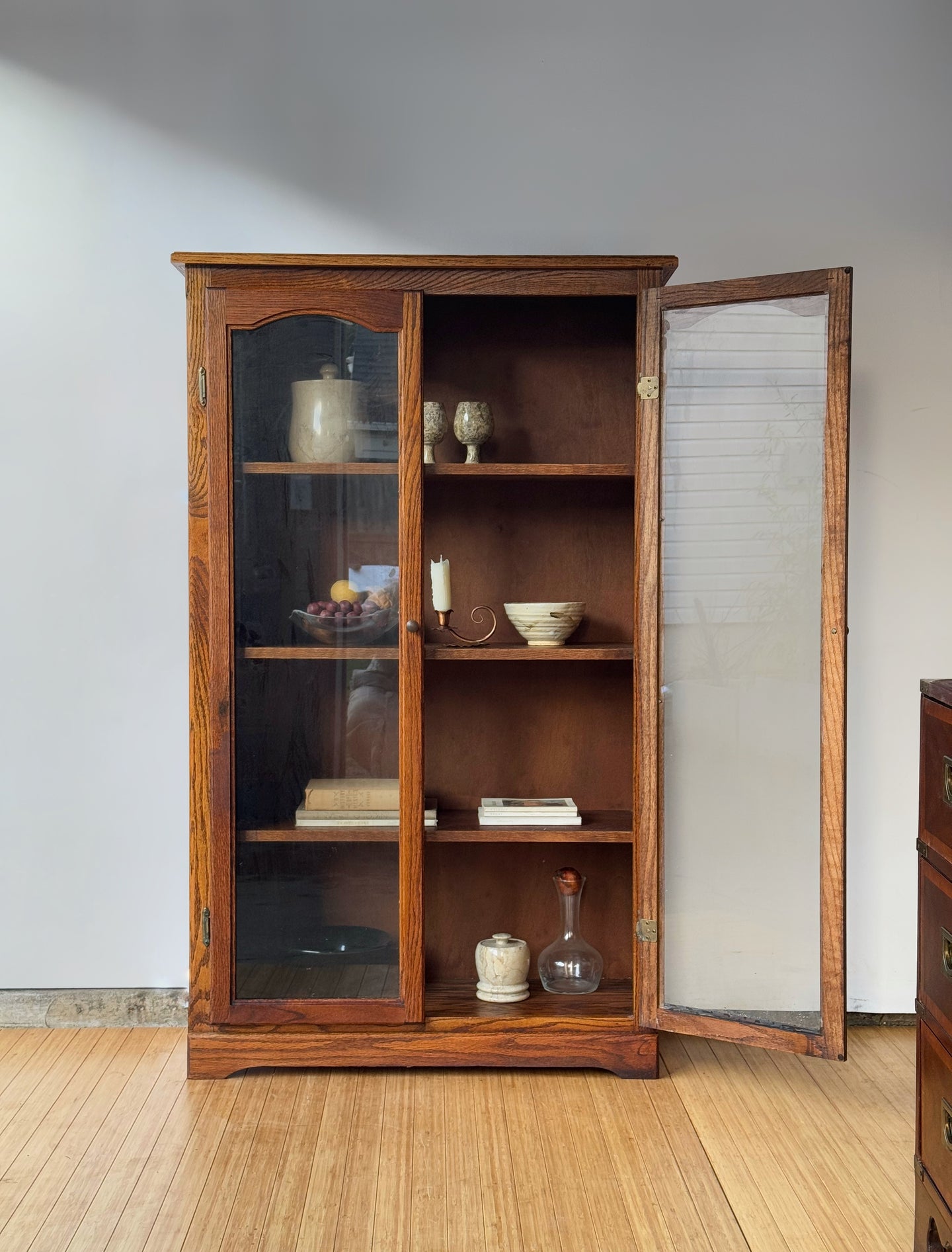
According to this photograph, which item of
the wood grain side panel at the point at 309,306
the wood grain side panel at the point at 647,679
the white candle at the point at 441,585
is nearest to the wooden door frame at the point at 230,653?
the wood grain side panel at the point at 309,306

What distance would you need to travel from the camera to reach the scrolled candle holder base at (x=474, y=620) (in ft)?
8.45

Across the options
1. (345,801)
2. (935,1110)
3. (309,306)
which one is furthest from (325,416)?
(935,1110)

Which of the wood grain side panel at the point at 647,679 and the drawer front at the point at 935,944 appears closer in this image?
the drawer front at the point at 935,944

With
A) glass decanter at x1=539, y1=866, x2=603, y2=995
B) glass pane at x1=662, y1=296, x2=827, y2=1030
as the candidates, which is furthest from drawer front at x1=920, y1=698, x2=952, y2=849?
glass decanter at x1=539, y1=866, x2=603, y2=995

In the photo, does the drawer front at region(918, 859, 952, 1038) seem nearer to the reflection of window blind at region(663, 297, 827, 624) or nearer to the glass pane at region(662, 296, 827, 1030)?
the glass pane at region(662, 296, 827, 1030)

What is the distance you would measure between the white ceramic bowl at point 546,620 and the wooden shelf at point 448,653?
3 centimetres

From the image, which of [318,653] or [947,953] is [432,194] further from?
[947,953]

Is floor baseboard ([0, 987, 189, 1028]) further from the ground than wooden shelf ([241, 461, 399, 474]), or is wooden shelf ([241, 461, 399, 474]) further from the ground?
wooden shelf ([241, 461, 399, 474])

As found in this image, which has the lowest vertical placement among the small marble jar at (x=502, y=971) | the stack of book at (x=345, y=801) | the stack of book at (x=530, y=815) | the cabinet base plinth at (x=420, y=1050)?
the cabinet base plinth at (x=420, y=1050)

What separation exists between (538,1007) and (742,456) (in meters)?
1.37

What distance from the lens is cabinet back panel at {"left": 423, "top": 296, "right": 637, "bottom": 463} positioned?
2.78 meters

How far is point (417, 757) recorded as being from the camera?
248cm

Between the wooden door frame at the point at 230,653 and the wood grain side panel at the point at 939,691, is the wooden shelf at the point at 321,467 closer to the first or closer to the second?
the wooden door frame at the point at 230,653

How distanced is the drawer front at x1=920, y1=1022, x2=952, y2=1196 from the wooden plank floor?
0.30 meters
